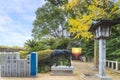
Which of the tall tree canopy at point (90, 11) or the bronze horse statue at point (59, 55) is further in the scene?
the tall tree canopy at point (90, 11)

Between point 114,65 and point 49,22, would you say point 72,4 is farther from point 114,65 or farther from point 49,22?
point 49,22

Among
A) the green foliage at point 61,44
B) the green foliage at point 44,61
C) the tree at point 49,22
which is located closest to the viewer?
the green foliage at point 44,61

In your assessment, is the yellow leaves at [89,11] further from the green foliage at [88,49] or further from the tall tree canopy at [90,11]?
the green foliage at [88,49]

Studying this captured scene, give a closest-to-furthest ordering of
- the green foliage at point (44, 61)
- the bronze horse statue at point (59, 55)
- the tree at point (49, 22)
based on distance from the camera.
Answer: the bronze horse statue at point (59, 55) → the green foliage at point (44, 61) → the tree at point (49, 22)

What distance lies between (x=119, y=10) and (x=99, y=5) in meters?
1.35

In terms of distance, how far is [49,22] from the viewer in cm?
3066

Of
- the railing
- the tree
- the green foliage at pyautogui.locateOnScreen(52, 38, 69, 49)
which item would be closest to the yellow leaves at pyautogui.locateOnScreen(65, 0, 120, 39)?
the railing

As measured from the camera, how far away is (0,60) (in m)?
13.7

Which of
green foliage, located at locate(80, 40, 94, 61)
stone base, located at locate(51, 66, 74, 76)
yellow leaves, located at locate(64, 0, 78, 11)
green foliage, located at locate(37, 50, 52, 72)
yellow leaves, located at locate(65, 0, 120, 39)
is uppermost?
yellow leaves, located at locate(64, 0, 78, 11)

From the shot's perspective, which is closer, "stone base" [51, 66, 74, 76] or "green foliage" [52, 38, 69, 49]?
"stone base" [51, 66, 74, 76]

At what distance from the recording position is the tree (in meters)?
30.3

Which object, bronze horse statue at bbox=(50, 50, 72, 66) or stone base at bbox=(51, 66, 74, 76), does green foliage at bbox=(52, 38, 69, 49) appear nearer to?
bronze horse statue at bbox=(50, 50, 72, 66)

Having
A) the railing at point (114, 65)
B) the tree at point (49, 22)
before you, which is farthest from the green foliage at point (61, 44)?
the railing at point (114, 65)

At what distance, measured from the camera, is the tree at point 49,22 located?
30328mm
